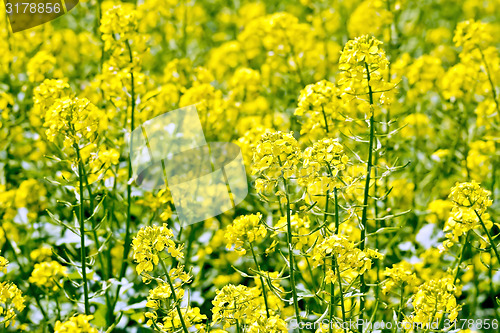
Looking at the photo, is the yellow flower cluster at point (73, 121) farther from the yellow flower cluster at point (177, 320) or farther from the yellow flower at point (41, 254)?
the yellow flower at point (41, 254)

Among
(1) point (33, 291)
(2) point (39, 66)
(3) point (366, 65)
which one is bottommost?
(1) point (33, 291)

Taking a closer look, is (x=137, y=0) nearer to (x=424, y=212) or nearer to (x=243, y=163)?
(x=243, y=163)

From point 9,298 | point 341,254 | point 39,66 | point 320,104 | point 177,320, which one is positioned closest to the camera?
point 341,254

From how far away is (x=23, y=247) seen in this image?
384 cm

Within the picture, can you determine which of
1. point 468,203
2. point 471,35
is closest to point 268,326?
point 468,203

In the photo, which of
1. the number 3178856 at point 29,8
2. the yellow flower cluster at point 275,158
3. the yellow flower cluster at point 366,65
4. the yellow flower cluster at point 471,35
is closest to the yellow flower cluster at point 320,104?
the yellow flower cluster at point 366,65

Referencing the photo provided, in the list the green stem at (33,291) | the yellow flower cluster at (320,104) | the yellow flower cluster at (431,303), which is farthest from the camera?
the green stem at (33,291)

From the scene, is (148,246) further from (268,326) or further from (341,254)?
(341,254)

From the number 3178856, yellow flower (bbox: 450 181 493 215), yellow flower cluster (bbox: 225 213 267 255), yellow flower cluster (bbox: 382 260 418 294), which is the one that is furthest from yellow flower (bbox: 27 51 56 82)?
yellow flower (bbox: 450 181 493 215)

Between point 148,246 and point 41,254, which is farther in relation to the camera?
point 41,254

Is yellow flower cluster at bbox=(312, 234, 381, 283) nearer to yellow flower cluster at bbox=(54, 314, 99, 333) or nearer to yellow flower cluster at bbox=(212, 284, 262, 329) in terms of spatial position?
yellow flower cluster at bbox=(212, 284, 262, 329)

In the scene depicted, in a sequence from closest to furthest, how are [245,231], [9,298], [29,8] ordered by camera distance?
[245,231] < [9,298] < [29,8]

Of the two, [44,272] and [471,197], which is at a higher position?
[471,197]

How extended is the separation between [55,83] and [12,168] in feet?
3.76
